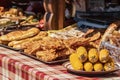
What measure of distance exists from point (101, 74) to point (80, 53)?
0.14 metres

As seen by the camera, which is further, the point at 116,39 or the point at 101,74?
the point at 116,39

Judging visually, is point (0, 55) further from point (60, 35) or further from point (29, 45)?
point (60, 35)

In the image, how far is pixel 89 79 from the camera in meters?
1.79

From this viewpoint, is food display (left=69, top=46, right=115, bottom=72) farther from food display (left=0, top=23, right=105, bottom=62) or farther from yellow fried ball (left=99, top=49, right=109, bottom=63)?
food display (left=0, top=23, right=105, bottom=62)

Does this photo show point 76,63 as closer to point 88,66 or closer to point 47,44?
point 88,66

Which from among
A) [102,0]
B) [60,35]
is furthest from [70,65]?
[102,0]

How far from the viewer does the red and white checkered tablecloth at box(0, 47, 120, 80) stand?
6.07 ft

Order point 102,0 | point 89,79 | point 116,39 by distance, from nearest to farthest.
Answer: point 89,79 < point 116,39 < point 102,0

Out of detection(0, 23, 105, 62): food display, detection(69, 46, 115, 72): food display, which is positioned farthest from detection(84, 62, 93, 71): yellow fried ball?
detection(0, 23, 105, 62): food display

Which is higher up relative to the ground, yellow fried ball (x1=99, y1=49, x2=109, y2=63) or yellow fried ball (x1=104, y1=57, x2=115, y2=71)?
yellow fried ball (x1=99, y1=49, x2=109, y2=63)

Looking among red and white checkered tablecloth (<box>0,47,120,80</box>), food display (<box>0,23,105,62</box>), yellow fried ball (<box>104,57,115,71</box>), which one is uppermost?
food display (<box>0,23,105,62</box>)

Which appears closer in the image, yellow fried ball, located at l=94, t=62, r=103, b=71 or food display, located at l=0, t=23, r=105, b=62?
yellow fried ball, located at l=94, t=62, r=103, b=71

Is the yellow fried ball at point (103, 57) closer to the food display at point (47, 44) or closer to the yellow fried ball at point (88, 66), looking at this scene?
the yellow fried ball at point (88, 66)

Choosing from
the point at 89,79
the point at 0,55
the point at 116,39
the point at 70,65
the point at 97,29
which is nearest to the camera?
the point at 89,79
